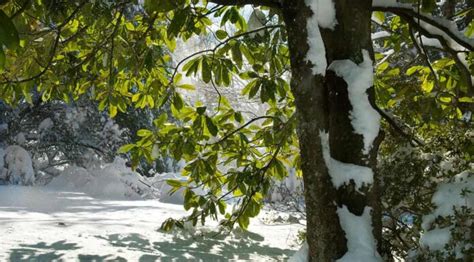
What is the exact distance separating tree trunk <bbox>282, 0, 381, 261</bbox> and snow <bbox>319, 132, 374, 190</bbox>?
0.01m

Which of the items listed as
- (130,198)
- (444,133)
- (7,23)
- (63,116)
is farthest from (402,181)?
(63,116)

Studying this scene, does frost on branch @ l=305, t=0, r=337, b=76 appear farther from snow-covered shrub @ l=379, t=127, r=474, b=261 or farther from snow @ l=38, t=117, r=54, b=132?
snow @ l=38, t=117, r=54, b=132

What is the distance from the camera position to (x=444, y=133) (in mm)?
2465

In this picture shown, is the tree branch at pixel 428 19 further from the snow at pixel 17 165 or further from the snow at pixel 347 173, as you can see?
the snow at pixel 17 165

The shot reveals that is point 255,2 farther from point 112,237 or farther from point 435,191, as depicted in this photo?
point 112,237

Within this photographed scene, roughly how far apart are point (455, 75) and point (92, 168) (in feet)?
39.7

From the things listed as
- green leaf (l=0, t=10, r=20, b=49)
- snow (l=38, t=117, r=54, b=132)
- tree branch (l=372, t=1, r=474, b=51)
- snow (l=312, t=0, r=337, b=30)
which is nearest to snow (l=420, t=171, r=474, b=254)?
tree branch (l=372, t=1, r=474, b=51)

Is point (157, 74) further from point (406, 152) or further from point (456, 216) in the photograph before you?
point (456, 216)

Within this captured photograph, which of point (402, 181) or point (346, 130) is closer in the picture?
point (346, 130)

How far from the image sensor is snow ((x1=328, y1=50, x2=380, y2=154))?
182 centimetres

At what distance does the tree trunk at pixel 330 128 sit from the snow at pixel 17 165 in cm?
1113

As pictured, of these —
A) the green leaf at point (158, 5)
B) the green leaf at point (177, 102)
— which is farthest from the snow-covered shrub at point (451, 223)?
the green leaf at point (177, 102)

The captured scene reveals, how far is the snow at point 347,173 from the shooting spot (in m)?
1.78

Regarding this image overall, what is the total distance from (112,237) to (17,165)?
7.29 meters
